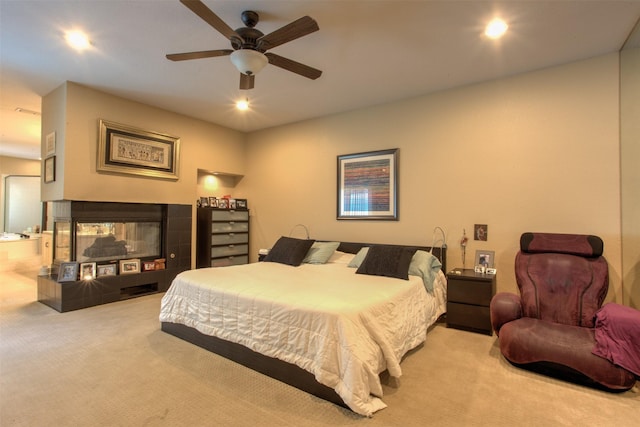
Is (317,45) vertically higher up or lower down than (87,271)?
higher up

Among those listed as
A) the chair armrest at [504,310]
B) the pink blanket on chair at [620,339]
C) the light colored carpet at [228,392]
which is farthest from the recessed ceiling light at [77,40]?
the pink blanket on chair at [620,339]

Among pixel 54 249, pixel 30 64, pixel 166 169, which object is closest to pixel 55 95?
pixel 30 64

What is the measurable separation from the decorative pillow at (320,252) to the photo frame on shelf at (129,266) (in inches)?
99.3

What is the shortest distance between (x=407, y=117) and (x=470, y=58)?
3.79 ft

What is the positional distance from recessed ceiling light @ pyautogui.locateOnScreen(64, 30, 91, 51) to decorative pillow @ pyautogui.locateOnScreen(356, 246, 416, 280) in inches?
140

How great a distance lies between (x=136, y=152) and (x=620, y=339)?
5.65 metres

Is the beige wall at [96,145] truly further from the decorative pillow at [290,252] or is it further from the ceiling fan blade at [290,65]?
the ceiling fan blade at [290,65]

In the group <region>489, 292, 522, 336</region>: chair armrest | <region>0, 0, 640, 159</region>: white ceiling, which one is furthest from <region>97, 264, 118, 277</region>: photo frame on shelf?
<region>489, 292, 522, 336</region>: chair armrest

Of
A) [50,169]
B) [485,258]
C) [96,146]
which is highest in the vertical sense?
[96,146]

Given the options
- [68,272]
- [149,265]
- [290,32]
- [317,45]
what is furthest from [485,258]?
[68,272]

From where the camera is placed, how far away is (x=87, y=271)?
4.13m

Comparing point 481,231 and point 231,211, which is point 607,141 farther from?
point 231,211

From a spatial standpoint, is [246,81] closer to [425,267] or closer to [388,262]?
[388,262]

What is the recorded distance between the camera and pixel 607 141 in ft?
10.2
